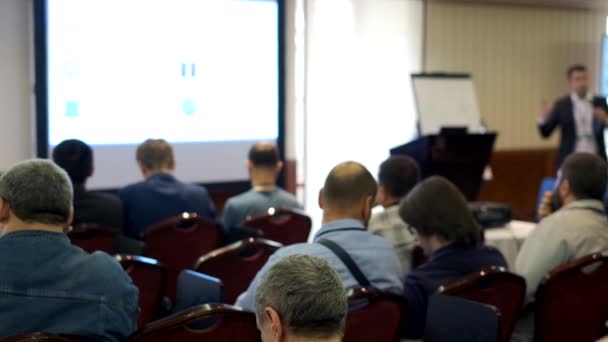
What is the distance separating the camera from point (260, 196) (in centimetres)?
446

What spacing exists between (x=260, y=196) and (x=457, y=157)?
260cm

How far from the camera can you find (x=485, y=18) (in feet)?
28.6

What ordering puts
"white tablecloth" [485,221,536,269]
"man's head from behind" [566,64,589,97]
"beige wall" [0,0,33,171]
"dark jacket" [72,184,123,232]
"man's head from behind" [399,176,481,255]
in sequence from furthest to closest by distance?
"man's head from behind" [566,64,589,97] → "beige wall" [0,0,33,171] → "white tablecloth" [485,221,536,269] → "dark jacket" [72,184,123,232] → "man's head from behind" [399,176,481,255]

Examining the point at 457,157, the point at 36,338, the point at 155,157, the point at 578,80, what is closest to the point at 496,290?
the point at 36,338

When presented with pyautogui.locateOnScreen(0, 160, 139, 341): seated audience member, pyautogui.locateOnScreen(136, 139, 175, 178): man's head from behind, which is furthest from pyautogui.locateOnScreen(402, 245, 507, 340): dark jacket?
pyautogui.locateOnScreen(136, 139, 175, 178): man's head from behind

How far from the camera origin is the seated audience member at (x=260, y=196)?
4.42 m

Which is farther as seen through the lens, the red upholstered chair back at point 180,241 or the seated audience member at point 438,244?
the red upholstered chair back at point 180,241

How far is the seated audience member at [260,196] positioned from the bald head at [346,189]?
162 cm

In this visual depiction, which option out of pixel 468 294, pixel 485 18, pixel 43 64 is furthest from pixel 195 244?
pixel 485 18

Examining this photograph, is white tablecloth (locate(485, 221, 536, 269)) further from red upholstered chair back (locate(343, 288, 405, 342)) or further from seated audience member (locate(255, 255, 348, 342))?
seated audience member (locate(255, 255, 348, 342))

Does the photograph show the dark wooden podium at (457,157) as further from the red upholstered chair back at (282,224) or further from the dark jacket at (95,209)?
the dark jacket at (95,209)

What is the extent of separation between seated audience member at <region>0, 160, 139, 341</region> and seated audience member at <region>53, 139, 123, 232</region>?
1.73 meters

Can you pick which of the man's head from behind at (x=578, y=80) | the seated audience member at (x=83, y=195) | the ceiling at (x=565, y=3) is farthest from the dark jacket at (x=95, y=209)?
the ceiling at (x=565, y=3)

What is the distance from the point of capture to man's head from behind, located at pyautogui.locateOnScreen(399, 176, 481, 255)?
2.85 m
